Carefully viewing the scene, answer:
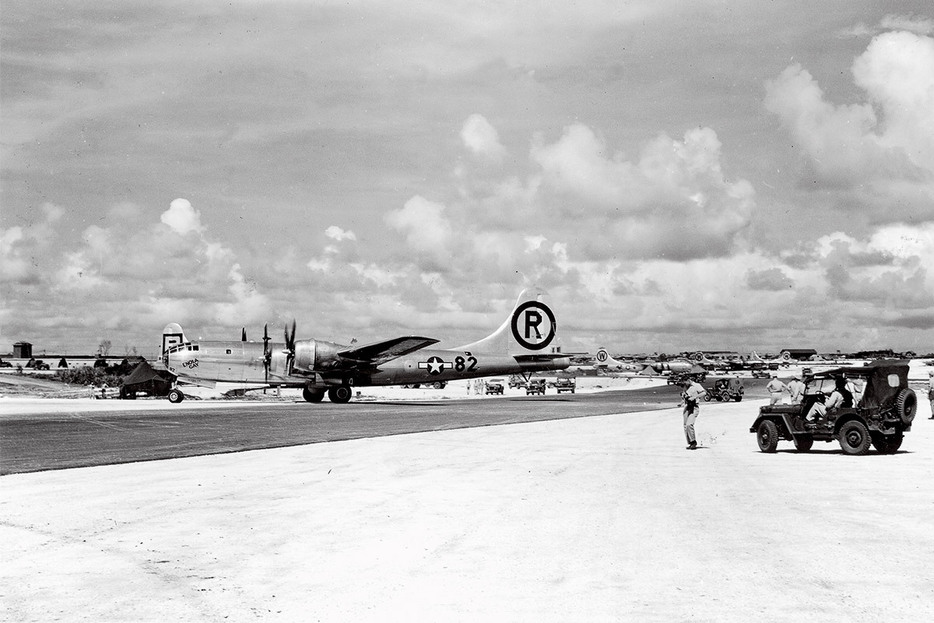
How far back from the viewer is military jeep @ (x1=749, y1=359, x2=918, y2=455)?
1986 cm

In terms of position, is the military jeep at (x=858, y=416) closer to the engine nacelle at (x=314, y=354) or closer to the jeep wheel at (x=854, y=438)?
the jeep wheel at (x=854, y=438)

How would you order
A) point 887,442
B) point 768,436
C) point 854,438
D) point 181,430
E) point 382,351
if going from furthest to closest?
point 382,351, point 181,430, point 768,436, point 887,442, point 854,438

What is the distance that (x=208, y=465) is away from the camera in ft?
58.0

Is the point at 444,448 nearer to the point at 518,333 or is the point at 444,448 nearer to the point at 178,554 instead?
the point at 178,554

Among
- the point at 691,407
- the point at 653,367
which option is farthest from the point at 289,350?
the point at 653,367

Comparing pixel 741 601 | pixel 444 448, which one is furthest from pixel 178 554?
pixel 444 448

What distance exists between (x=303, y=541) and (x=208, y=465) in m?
8.45

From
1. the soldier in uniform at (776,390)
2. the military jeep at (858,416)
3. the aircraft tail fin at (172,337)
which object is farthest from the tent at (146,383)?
the military jeep at (858,416)

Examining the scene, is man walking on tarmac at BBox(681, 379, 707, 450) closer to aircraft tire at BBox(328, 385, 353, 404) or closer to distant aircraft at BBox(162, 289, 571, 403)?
distant aircraft at BBox(162, 289, 571, 403)

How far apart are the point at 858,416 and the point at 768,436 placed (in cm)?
214

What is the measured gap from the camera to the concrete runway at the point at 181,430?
64.1 feet

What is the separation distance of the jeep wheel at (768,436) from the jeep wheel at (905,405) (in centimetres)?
282

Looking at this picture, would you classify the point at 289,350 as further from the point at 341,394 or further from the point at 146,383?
the point at 146,383

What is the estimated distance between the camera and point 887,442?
20266mm
